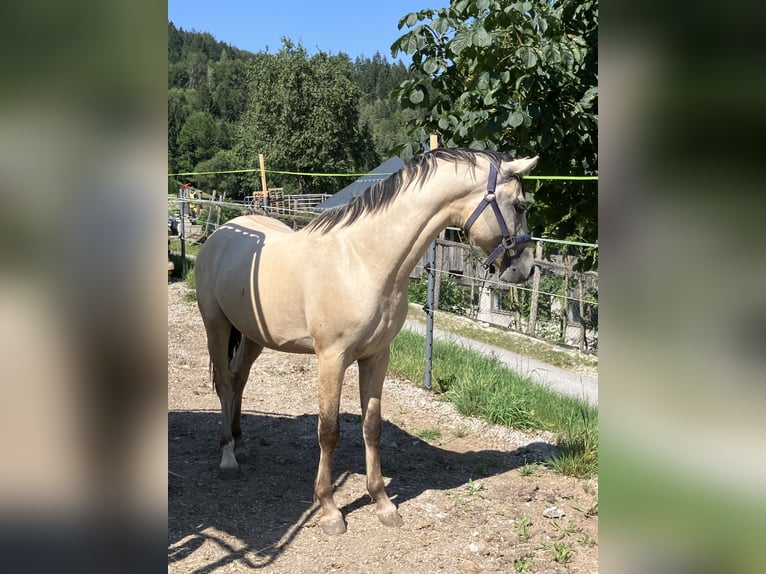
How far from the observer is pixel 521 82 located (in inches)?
118

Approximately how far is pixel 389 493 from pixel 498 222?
193 cm

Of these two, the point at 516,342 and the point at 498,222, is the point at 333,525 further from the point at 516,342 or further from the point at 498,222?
the point at 516,342

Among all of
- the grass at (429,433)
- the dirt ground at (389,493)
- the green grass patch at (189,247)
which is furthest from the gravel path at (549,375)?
the green grass patch at (189,247)

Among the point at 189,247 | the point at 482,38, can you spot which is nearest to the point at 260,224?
the point at 482,38

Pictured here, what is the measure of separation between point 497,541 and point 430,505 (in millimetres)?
552

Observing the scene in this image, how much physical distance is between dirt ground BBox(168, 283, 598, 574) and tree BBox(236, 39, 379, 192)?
114ft

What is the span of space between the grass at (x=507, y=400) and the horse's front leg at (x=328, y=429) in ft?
5.26

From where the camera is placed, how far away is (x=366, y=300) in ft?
10.8

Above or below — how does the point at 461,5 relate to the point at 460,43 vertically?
above

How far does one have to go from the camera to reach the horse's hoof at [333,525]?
11.3 feet
